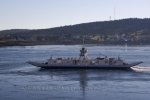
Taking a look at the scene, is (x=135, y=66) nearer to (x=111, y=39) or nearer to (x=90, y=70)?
(x=90, y=70)

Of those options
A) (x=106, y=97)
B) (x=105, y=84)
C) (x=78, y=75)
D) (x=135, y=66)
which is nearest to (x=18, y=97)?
(x=106, y=97)

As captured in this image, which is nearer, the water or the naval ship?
the water

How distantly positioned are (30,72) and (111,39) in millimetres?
120117

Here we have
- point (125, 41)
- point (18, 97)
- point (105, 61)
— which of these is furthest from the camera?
point (125, 41)

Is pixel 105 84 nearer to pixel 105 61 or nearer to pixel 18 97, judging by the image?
pixel 18 97

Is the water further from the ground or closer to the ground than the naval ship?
closer to the ground

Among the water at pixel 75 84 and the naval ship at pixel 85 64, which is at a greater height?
the naval ship at pixel 85 64

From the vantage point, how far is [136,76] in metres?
45.1

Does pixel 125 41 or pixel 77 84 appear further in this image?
pixel 125 41

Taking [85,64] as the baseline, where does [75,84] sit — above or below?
below

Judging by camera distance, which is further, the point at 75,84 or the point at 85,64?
the point at 85,64

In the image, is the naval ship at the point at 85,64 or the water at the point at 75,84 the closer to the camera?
the water at the point at 75,84

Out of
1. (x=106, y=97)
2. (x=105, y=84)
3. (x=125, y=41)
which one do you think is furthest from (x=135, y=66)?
(x=125, y=41)

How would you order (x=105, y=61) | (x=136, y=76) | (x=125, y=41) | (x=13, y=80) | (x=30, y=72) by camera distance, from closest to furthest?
(x=13, y=80) → (x=136, y=76) → (x=30, y=72) → (x=105, y=61) → (x=125, y=41)
